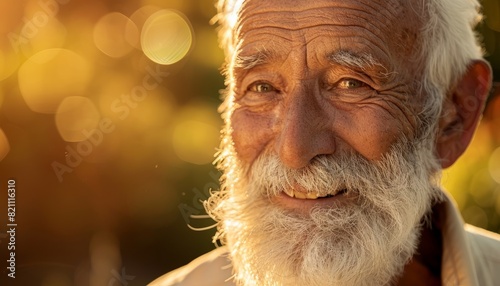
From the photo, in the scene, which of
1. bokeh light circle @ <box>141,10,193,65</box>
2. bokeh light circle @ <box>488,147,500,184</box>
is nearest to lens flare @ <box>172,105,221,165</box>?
bokeh light circle @ <box>141,10,193,65</box>

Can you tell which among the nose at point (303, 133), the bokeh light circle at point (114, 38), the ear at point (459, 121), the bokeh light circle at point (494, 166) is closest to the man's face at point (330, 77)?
the nose at point (303, 133)

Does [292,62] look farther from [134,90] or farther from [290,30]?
[134,90]

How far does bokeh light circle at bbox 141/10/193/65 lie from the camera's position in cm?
557

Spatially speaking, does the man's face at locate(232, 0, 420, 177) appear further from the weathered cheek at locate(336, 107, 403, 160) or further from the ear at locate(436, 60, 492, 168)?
the ear at locate(436, 60, 492, 168)

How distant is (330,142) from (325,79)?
0.25 metres

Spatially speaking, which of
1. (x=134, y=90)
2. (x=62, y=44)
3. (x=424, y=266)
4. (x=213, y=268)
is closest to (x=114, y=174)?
(x=134, y=90)

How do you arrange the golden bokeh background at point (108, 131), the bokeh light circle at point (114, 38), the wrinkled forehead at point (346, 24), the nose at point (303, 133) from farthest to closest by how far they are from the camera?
1. the bokeh light circle at point (114, 38)
2. the golden bokeh background at point (108, 131)
3. the wrinkled forehead at point (346, 24)
4. the nose at point (303, 133)

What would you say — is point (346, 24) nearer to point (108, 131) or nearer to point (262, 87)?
point (262, 87)

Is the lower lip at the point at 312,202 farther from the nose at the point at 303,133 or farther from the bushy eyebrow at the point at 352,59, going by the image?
the bushy eyebrow at the point at 352,59

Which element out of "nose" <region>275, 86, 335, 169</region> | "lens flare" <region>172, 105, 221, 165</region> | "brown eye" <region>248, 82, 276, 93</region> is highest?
"lens flare" <region>172, 105, 221, 165</region>

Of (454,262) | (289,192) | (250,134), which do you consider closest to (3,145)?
(250,134)

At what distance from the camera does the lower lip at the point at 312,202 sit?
2.81 metres

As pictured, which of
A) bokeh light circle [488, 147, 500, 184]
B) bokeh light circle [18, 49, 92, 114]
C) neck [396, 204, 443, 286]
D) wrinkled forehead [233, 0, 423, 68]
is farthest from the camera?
bokeh light circle [18, 49, 92, 114]

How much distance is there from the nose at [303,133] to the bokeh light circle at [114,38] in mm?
3112
